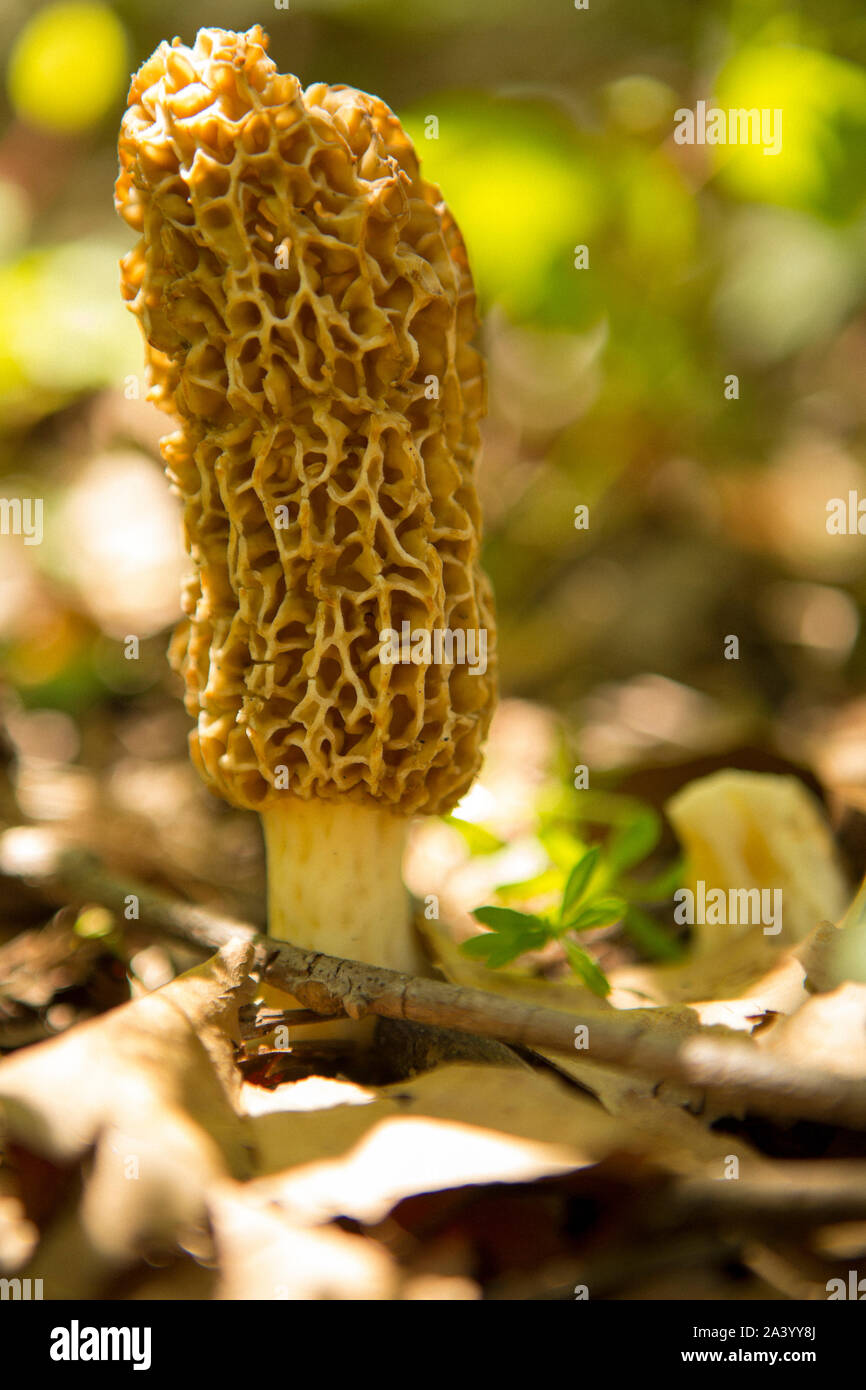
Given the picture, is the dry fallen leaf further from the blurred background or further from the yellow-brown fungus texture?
the blurred background

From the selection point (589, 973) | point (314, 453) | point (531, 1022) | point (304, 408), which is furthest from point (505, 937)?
point (304, 408)

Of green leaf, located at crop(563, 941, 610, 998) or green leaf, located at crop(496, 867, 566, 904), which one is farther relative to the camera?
green leaf, located at crop(496, 867, 566, 904)

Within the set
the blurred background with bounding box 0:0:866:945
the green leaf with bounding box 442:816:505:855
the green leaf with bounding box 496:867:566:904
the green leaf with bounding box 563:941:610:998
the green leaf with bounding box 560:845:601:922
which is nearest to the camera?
the green leaf with bounding box 563:941:610:998

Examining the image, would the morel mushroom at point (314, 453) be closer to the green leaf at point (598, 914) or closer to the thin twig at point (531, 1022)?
the thin twig at point (531, 1022)

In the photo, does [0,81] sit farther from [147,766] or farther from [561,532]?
[147,766]

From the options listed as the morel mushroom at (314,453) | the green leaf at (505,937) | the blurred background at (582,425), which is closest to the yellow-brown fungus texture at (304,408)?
the morel mushroom at (314,453)

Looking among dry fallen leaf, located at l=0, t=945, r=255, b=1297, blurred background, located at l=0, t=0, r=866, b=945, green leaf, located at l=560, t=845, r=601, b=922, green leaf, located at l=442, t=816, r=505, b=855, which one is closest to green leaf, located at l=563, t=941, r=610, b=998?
green leaf, located at l=560, t=845, r=601, b=922

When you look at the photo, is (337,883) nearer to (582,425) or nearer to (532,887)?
(532,887)
